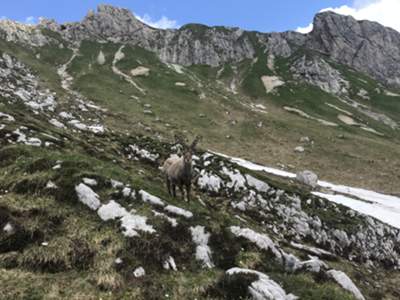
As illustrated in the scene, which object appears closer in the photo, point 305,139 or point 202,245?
point 202,245

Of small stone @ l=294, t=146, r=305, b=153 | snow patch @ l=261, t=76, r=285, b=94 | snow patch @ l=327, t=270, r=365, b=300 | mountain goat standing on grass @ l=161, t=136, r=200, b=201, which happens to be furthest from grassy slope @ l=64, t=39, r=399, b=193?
mountain goat standing on grass @ l=161, t=136, r=200, b=201

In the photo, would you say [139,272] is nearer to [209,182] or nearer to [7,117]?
[209,182]

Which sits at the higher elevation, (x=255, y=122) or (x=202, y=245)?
(x=202, y=245)

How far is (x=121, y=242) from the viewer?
13438 mm

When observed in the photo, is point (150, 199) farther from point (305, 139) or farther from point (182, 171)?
point (305, 139)

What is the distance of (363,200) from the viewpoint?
138 ft

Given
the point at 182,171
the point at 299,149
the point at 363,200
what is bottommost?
the point at 363,200

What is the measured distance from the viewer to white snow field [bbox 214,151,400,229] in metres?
37.2

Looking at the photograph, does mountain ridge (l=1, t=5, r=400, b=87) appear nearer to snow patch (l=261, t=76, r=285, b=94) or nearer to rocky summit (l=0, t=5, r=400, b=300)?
snow patch (l=261, t=76, r=285, b=94)

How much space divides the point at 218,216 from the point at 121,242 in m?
6.14

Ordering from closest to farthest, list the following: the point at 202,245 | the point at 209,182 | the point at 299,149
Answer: the point at 202,245, the point at 209,182, the point at 299,149

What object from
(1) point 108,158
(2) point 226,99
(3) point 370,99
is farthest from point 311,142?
(3) point 370,99

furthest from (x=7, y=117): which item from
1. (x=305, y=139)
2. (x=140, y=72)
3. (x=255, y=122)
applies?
(x=140, y=72)

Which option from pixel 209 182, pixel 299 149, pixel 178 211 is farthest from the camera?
pixel 299 149
